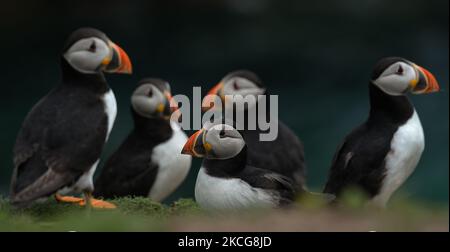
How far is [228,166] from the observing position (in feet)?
20.3

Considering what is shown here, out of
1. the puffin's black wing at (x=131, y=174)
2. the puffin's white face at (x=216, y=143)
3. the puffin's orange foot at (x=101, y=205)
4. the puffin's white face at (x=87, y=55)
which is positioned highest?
the puffin's white face at (x=87, y=55)

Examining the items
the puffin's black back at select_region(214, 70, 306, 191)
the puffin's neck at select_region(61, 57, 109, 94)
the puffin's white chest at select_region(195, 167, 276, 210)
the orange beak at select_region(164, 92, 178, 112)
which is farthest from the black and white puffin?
the orange beak at select_region(164, 92, 178, 112)

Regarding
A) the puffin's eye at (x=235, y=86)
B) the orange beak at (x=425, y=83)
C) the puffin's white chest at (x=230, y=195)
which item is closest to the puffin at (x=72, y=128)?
the puffin's white chest at (x=230, y=195)

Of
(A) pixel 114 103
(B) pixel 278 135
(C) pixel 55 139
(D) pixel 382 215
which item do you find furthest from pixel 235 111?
(D) pixel 382 215

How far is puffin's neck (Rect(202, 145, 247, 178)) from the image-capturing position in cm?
618

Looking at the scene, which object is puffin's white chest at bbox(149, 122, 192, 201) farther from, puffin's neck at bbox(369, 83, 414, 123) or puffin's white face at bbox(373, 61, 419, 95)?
puffin's white face at bbox(373, 61, 419, 95)

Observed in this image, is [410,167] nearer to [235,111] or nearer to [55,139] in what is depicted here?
[235,111]

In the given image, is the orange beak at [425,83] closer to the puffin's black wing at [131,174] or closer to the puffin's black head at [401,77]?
the puffin's black head at [401,77]

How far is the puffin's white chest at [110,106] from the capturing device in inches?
269

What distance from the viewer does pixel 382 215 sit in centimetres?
562

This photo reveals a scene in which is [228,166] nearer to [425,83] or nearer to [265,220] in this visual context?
[265,220]

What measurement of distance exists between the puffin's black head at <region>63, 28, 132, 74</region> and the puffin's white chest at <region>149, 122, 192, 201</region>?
1.45 meters

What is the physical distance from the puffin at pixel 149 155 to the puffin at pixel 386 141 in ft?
5.36

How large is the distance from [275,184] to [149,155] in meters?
2.30
